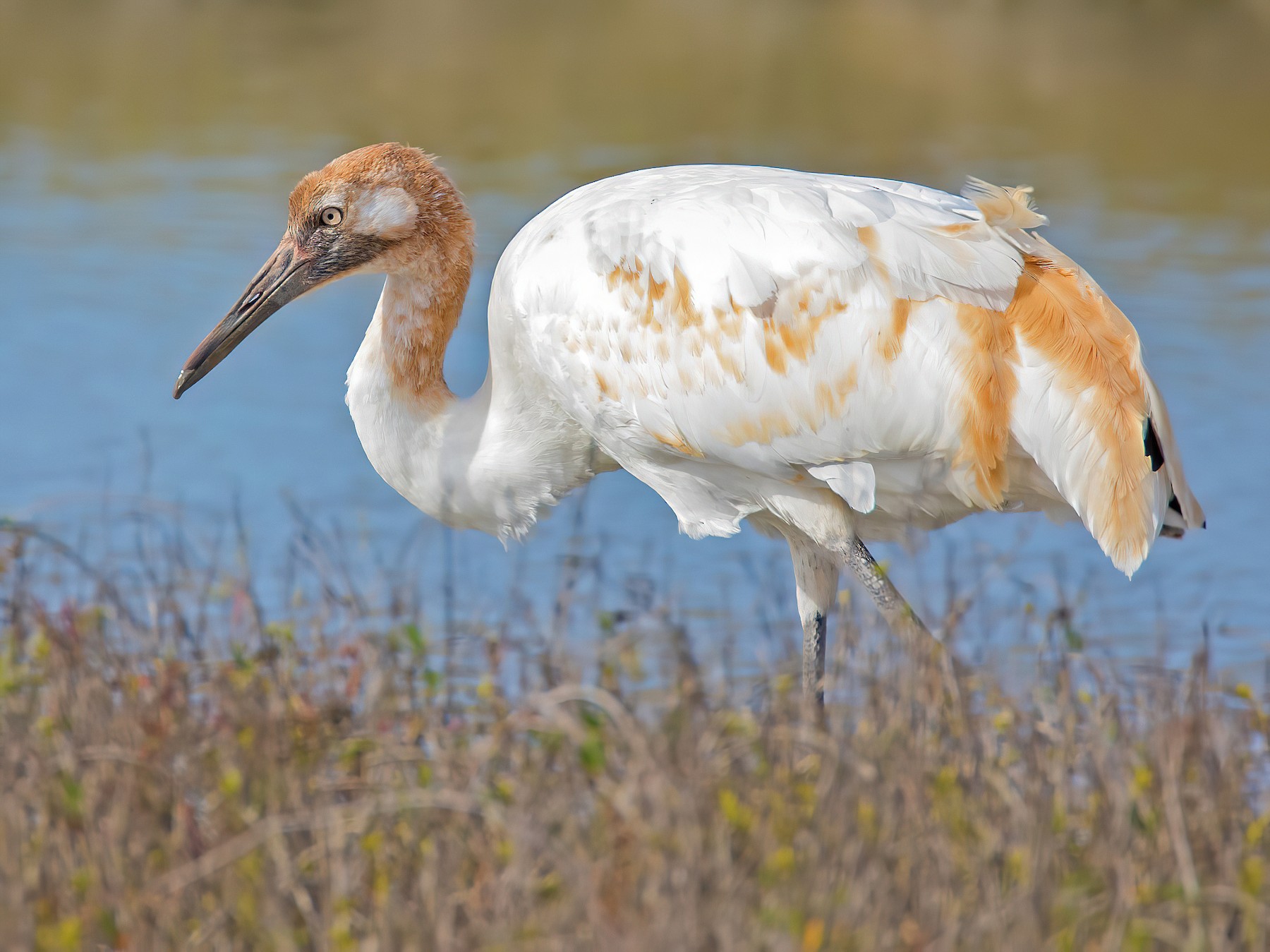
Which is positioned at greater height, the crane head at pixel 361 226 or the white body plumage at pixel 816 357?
the crane head at pixel 361 226

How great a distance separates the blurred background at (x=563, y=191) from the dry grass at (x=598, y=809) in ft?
1.38

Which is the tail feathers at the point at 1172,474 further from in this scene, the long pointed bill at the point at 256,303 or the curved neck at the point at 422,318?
the long pointed bill at the point at 256,303

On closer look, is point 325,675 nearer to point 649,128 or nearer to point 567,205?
point 567,205

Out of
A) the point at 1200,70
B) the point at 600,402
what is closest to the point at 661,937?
the point at 600,402

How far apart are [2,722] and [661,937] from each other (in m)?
1.60

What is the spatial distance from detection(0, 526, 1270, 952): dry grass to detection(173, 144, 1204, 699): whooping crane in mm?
643

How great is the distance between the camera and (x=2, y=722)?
381 centimetres

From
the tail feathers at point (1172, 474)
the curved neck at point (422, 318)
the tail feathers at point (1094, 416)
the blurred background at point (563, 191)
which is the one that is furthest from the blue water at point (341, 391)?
the curved neck at point (422, 318)

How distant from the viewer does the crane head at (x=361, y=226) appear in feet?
17.4

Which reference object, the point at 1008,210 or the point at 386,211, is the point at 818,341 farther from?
the point at 386,211

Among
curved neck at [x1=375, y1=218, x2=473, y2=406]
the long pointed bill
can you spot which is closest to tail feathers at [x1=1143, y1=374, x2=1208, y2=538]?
curved neck at [x1=375, y1=218, x2=473, y2=406]

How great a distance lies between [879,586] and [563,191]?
8910 mm

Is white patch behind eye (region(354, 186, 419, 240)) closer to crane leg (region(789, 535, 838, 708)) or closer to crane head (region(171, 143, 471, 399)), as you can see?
crane head (region(171, 143, 471, 399))

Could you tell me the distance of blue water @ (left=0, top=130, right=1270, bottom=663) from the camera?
722cm
